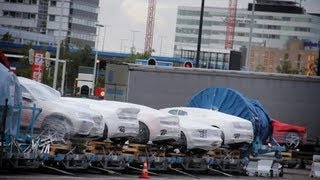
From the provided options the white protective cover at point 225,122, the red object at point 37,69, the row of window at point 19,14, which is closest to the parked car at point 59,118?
the white protective cover at point 225,122

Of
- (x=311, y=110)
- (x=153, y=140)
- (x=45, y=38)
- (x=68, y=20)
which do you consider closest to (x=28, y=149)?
(x=153, y=140)

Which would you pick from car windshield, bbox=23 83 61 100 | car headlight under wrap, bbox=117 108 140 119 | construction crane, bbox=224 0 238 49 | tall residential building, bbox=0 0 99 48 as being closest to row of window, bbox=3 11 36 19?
tall residential building, bbox=0 0 99 48

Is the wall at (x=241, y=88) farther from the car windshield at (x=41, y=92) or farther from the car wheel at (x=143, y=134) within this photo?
the car windshield at (x=41, y=92)

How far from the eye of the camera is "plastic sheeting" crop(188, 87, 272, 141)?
2927 centimetres

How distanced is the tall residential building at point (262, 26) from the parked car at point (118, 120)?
162666mm

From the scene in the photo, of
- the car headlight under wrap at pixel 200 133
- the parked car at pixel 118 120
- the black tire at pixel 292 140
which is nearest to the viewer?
the parked car at pixel 118 120

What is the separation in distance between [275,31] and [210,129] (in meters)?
171

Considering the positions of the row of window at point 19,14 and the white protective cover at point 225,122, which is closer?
the white protective cover at point 225,122

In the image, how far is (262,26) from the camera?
19225 centimetres

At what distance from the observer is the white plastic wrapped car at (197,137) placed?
25281 millimetres

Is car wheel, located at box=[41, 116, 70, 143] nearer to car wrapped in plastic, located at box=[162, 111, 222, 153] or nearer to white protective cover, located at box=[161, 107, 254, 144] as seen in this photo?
car wrapped in plastic, located at box=[162, 111, 222, 153]

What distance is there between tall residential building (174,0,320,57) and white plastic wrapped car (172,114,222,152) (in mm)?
159608

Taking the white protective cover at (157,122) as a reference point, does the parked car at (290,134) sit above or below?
below

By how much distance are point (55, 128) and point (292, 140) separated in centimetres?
1617
